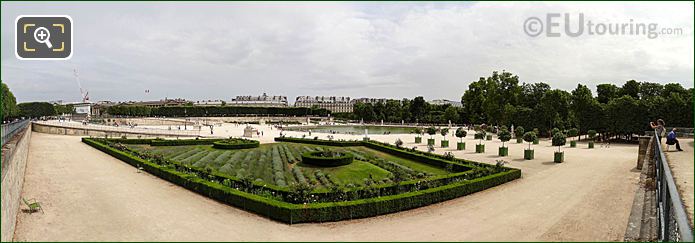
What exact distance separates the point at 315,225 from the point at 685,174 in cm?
1142

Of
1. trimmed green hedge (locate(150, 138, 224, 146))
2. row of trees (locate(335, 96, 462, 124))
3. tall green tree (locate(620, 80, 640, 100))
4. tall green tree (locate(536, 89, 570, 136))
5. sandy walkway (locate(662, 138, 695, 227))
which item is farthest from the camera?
row of trees (locate(335, 96, 462, 124))

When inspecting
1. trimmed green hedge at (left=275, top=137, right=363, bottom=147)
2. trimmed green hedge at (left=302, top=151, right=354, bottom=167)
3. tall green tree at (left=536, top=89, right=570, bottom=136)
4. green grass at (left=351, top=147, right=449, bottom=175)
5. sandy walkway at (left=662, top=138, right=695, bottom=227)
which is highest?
tall green tree at (left=536, top=89, right=570, bottom=136)

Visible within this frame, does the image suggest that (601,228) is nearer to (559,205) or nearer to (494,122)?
(559,205)

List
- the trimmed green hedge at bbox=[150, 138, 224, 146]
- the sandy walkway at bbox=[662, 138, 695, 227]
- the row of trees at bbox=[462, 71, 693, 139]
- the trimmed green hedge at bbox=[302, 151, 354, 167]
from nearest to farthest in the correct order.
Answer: the sandy walkway at bbox=[662, 138, 695, 227] → the trimmed green hedge at bbox=[302, 151, 354, 167] → the trimmed green hedge at bbox=[150, 138, 224, 146] → the row of trees at bbox=[462, 71, 693, 139]

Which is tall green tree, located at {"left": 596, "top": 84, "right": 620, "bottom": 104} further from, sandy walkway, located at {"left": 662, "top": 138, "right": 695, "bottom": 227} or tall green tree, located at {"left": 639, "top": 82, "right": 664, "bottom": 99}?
sandy walkway, located at {"left": 662, "top": 138, "right": 695, "bottom": 227}

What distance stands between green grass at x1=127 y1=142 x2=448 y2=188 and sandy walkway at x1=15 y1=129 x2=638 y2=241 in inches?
194

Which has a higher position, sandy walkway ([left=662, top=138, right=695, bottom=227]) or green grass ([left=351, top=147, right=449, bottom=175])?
sandy walkway ([left=662, top=138, right=695, bottom=227])

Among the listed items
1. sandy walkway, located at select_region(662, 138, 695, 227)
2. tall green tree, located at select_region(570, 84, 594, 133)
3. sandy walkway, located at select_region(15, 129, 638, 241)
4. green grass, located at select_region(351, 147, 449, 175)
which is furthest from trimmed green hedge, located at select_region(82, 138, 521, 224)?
tall green tree, located at select_region(570, 84, 594, 133)

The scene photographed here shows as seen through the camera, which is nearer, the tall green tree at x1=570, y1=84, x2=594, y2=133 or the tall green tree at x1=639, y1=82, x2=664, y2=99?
the tall green tree at x1=570, y1=84, x2=594, y2=133

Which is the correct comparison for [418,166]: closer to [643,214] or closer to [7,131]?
[643,214]

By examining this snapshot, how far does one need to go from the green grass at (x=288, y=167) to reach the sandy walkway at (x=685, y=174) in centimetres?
1087

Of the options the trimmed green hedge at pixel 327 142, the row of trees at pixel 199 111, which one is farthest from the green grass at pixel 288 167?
the row of trees at pixel 199 111

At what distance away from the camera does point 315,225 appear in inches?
554

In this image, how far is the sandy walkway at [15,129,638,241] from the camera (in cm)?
1247
